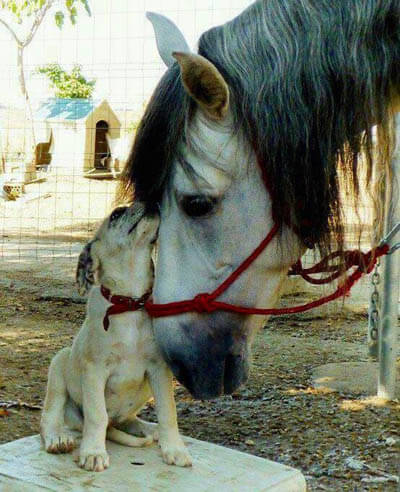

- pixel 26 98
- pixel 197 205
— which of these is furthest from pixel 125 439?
pixel 26 98

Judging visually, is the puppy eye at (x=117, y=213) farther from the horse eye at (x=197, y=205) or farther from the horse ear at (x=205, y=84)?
the horse ear at (x=205, y=84)

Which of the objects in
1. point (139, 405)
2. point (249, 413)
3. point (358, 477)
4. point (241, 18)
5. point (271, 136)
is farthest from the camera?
point (249, 413)

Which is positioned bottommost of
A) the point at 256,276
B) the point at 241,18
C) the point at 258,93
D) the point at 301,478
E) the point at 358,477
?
the point at 358,477

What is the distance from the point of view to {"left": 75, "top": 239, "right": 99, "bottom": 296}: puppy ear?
174 centimetres

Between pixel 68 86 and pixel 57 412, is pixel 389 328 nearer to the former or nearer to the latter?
pixel 57 412

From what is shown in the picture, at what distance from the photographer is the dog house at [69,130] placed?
1678cm

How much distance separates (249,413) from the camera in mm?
3613

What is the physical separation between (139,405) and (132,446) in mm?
144

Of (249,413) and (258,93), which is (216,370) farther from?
(249,413)

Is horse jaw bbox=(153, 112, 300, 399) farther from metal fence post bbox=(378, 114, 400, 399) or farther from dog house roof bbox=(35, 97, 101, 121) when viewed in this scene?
dog house roof bbox=(35, 97, 101, 121)

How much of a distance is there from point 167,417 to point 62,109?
18332mm

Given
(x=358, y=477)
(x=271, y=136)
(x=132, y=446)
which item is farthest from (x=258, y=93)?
(x=358, y=477)

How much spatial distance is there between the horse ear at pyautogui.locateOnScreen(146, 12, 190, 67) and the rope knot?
0.65 metres

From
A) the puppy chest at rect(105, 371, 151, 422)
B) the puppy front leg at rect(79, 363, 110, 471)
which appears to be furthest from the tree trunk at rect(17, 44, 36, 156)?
the puppy front leg at rect(79, 363, 110, 471)
